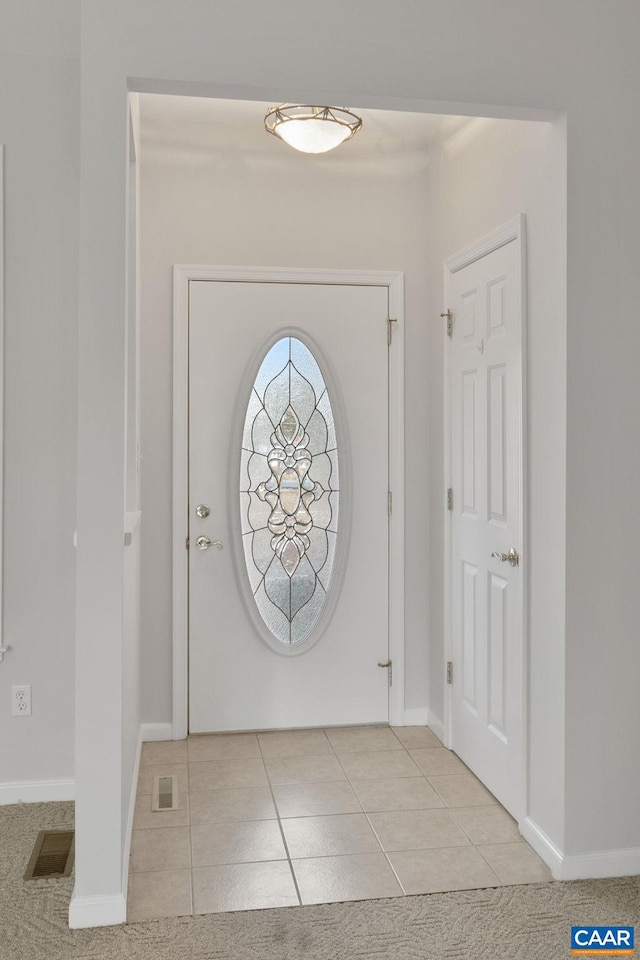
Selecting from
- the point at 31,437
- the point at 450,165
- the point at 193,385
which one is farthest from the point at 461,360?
the point at 31,437

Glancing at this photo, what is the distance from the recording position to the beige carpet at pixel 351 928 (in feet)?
7.08

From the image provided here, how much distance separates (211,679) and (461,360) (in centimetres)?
177

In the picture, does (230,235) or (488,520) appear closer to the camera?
(488,520)

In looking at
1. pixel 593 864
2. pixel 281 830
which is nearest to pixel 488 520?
pixel 593 864

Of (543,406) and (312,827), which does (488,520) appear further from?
(312,827)

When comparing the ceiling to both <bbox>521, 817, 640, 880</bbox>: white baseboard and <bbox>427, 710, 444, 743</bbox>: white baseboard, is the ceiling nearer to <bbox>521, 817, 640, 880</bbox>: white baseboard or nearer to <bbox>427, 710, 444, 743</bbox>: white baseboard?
<bbox>427, 710, 444, 743</bbox>: white baseboard

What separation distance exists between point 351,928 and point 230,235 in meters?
2.76

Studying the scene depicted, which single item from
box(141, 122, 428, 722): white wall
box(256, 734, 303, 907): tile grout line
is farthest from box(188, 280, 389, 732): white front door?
box(256, 734, 303, 907): tile grout line

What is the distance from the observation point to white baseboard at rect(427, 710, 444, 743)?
3707 mm

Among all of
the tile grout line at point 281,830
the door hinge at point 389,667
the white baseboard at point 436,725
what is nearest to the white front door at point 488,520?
the white baseboard at point 436,725

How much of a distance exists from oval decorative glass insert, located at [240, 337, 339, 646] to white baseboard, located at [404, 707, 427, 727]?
24.0 inches

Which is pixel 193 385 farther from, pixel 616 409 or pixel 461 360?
pixel 616 409

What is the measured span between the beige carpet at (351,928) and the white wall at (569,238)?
121 millimetres

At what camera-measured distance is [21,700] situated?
309 cm
